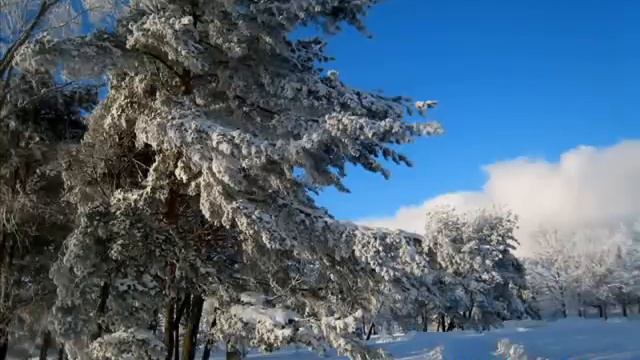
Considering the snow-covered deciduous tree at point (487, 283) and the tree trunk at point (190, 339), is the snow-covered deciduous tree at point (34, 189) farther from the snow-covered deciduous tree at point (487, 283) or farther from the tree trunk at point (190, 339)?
the snow-covered deciduous tree at point (487, 283)

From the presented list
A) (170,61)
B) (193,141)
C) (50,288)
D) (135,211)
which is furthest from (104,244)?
(50,288)

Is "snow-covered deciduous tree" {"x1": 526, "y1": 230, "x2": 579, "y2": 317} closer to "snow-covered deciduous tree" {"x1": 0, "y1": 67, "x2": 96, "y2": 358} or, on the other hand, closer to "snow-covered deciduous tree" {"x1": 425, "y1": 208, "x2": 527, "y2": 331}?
"snow-covered deciduous tree" {"x1": 425, "y1": 208, "x2": 527, "y2": 331}

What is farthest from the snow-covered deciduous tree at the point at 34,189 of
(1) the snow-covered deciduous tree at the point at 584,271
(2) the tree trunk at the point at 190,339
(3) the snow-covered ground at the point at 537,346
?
(1) the snow-covered deciduous tree at the point at 584,271

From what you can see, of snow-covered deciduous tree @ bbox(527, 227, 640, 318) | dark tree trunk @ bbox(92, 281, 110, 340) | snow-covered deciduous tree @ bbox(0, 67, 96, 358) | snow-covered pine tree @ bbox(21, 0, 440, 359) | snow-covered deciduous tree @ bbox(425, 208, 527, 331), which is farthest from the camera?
snow-covered deciduous tree @ bbox(527, 227, 640, 318)

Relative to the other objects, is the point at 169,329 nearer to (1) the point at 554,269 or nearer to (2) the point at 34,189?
(2) the point at 34,189

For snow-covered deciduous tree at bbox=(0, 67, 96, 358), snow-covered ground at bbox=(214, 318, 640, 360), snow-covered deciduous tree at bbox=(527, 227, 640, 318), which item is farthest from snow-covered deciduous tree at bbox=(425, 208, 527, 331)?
snow-covered deciduous tree at bbox=(527, 227, 640, 318)

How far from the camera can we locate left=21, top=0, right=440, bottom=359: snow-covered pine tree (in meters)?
7.08

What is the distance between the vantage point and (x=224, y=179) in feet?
22.7

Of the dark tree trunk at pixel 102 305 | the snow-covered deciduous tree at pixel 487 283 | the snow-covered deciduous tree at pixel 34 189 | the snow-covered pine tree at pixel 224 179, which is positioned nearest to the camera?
the snow-covered pine tree at pixel 224 179

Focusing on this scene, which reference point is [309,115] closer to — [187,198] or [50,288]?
[187,198]

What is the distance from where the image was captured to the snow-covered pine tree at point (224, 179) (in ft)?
23.2

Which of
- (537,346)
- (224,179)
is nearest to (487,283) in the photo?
(537,346)

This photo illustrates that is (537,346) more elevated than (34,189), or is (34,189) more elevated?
(34,189)

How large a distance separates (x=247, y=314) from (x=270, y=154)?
2.11m
